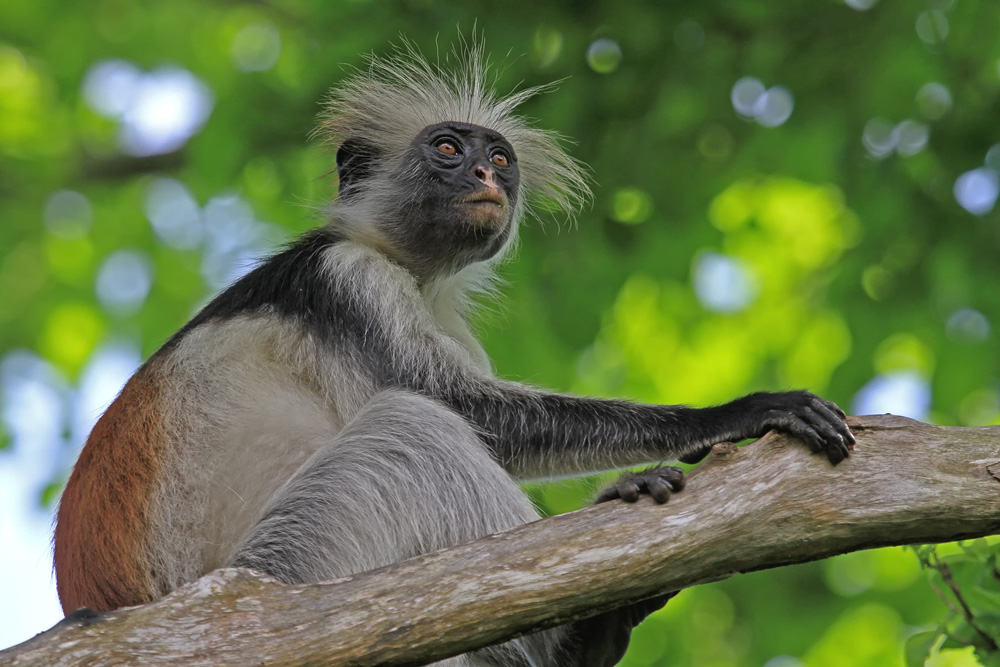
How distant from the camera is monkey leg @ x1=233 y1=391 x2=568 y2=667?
5348 millimetres

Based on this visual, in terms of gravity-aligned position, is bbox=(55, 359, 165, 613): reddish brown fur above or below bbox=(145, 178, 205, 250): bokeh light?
below

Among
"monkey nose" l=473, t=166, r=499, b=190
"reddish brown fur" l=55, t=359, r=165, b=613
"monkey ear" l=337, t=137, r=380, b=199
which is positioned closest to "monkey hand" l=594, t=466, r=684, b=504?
"reddish brown fur" l=55, t=359, r=165, b=613

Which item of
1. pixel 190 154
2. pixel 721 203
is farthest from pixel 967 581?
pixel 190 154

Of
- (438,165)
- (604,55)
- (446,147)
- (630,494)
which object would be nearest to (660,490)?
(630,494)

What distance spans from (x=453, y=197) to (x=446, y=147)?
1.54ft

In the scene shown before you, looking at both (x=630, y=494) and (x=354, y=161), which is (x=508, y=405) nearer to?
(x=630, y=494)

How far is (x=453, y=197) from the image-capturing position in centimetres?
757

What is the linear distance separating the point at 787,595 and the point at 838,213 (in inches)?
157

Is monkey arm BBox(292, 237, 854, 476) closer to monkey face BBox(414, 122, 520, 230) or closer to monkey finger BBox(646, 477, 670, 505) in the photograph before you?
monkey face BBox(414, 122, 520, 230)

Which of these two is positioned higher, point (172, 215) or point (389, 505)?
point (172, 215)

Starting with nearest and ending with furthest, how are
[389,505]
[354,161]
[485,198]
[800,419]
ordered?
[800,419]
[389,505]
[485,198]
[354,161]

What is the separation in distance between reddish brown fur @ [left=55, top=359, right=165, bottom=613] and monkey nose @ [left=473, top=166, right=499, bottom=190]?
103 inches

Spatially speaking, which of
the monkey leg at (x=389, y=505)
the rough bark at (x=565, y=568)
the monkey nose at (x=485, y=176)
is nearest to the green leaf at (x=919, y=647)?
the rough bark at (x=565, y=568)

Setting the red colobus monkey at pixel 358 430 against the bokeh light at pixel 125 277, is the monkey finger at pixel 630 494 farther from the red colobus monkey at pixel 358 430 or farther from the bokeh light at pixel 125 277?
the bokeh light at pixel 125 277
